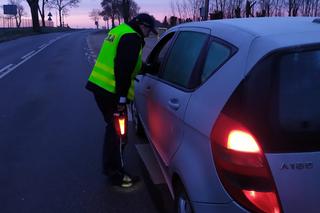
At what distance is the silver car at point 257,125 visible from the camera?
2.72 metres

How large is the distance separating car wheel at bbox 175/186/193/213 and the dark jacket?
58.4 inches

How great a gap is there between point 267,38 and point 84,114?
6.35m

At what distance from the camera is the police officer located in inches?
185

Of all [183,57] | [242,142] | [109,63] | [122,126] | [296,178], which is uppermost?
[183,57]

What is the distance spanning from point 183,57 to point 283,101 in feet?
4.95

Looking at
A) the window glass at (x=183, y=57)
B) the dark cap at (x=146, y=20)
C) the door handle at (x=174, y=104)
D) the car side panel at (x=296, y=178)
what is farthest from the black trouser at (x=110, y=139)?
the car side panel at (x=296, y=178)

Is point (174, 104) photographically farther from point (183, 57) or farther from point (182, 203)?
point (182, 203)

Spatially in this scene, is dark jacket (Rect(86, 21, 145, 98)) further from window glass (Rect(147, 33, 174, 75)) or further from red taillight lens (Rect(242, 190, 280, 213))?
red taillight lens (Rect(242, 190, 280, 213))

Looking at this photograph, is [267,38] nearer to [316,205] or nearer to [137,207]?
[316,205]

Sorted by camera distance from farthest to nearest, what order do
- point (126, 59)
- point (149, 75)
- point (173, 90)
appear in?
point (149, 75) → point (126, 59) → point (173, 90)

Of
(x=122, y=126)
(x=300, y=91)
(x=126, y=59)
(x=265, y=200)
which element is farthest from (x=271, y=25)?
(x=122, y=126)

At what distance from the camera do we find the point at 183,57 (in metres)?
4.18

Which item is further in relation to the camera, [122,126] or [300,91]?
[122,126]

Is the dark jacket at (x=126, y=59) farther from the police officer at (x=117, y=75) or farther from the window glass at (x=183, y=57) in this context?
the window glass at (x=183, y=57)
